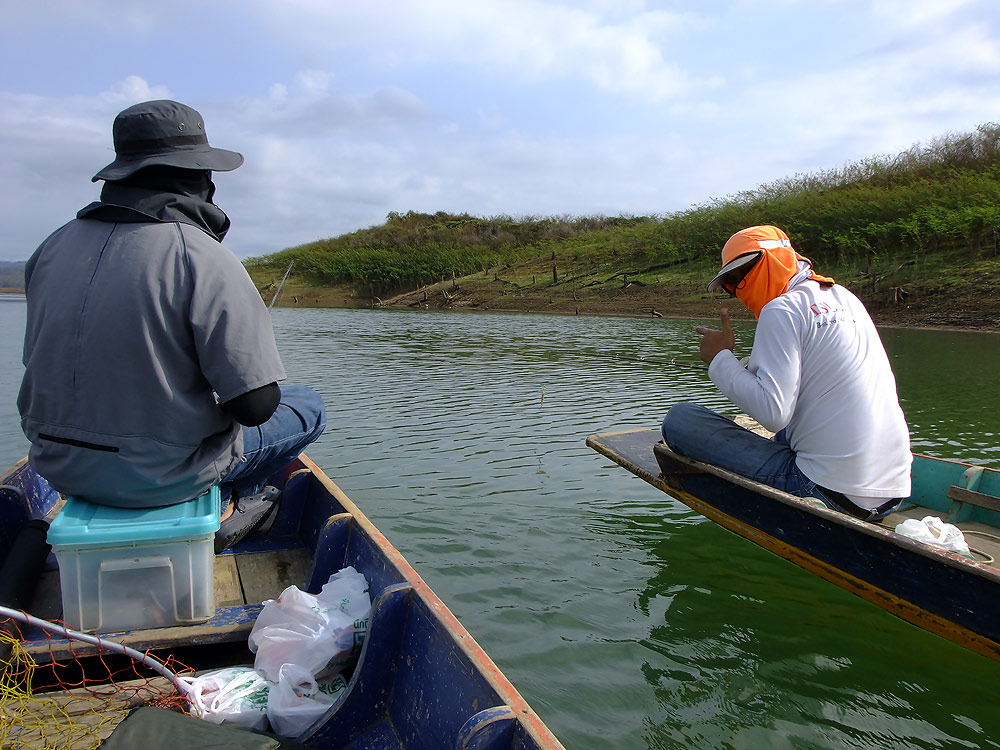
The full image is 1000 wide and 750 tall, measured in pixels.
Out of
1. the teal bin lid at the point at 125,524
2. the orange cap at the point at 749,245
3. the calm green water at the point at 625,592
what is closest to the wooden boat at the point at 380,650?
the teal bin lid at the point at 125,524

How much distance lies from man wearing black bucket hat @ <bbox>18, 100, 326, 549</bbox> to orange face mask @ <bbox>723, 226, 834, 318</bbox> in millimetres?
2687

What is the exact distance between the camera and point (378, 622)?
252 centimetres

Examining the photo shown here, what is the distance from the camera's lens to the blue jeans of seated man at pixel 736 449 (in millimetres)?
4105

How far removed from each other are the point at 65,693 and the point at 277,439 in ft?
4.25

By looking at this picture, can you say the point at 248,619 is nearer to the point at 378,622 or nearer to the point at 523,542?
the point at 378,622

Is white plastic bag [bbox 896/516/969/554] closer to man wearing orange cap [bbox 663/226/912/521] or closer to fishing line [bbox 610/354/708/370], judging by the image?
man wearing orange cap [bbox 663/226/912/521]

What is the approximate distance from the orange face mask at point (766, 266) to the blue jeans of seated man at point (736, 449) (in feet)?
A: 2.43

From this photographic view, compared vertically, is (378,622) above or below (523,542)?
above

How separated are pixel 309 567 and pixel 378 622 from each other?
1.26 metres

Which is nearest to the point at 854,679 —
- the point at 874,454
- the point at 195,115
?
the point at 874,454

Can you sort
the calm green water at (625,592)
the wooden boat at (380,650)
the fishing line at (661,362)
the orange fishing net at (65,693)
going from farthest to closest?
the fishing line at (661,362)
the calm green water at (625,592)
the orange fishing net at (65,693)
the wooden boat at (380,650)

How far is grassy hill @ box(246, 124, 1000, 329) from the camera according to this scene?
2445 centimetres

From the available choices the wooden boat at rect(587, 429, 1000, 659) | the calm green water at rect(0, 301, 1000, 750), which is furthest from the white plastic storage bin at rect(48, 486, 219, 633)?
the wooden boat at rect(587, 429, 1000, 659)

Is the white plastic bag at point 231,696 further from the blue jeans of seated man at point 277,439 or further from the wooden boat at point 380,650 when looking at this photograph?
the blue jeans of seated man at point 277,439
